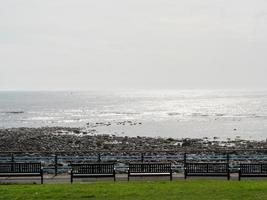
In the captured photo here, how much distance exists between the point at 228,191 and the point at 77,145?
49.4 metres

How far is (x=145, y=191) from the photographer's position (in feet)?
52.3

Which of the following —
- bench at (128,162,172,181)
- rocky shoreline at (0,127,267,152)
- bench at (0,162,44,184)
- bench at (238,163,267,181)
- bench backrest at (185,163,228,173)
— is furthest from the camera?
rocky shoreline at (0,127,267,152)

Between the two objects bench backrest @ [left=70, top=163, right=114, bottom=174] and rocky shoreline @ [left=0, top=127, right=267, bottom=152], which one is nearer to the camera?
Answer: bench backrest @ [left=70, top=163, right=114, bottom=174]

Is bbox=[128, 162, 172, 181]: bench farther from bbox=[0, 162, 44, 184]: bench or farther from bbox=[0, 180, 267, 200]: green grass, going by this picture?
bbox=[0, 162, 44, 184]: bench

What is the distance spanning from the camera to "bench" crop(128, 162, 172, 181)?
20422 millimetres

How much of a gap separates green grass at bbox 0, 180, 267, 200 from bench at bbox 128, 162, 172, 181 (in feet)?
9.22

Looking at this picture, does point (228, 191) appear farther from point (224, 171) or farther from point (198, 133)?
point (198, 133)

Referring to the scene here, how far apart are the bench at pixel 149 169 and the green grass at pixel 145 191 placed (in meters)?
2.81

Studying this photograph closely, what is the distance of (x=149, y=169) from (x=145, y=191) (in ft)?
15.3

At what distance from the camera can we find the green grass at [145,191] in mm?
15062

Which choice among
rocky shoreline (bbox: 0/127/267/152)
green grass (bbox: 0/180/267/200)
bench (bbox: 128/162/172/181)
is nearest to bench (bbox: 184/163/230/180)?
bench (bbox: 128/162/172/181)

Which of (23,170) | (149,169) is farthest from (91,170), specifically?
(23,170)

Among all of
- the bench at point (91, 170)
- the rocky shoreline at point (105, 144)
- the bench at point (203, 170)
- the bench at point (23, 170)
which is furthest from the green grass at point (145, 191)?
the rocky shoreline at point (105, 144)

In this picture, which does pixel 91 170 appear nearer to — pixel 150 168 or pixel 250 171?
pixel 150 168
